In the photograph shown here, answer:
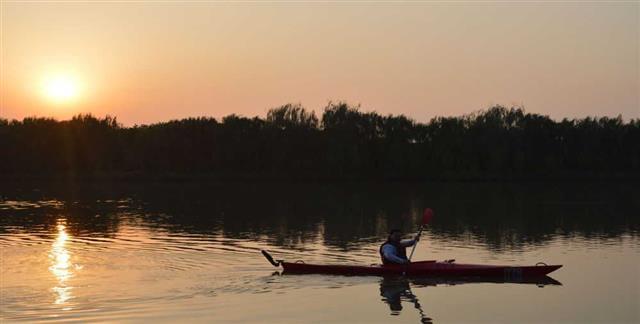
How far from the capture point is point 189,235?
2556cm

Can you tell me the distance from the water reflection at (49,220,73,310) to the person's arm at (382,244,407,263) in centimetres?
650

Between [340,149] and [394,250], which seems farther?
[340,149]

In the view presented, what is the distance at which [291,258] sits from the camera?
21.0 metres

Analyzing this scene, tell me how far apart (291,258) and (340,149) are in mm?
56715

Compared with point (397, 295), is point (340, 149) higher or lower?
higher

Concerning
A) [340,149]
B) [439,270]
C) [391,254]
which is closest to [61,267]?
[391,254]

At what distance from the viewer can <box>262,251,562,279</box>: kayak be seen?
17.0 meters

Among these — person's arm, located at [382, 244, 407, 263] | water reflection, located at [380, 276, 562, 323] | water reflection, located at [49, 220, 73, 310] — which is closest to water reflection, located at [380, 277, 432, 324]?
water reflection, located at [380, 276, 562, 323]

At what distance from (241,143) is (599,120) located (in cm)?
3779

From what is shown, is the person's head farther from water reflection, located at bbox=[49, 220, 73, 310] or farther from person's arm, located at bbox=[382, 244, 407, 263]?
water reflection, located at bbox=[49, 220, 73, 310]

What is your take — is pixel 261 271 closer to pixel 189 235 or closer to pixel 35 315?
pixel 35 315

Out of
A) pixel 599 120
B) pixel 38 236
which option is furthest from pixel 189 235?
pixel 599 120

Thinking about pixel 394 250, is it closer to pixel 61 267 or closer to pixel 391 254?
pixel 391 254

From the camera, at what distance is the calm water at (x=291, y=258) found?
13.9 m
